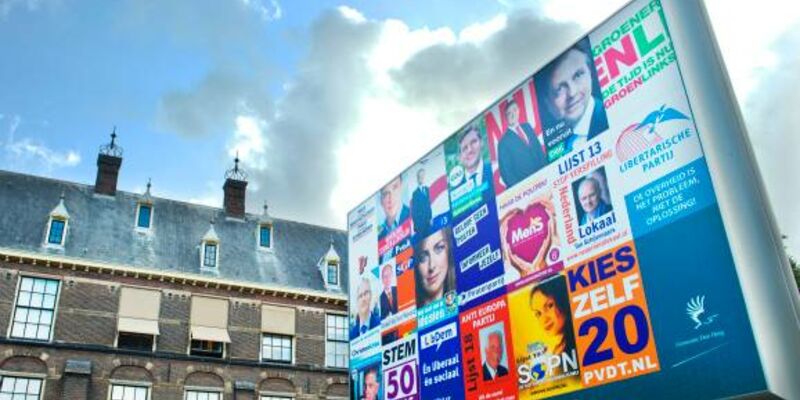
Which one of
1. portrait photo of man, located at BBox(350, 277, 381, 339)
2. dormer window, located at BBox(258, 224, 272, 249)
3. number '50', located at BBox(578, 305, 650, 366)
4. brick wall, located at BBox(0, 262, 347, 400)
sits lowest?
number '50', located at BBox(578, 305, 650, 366)

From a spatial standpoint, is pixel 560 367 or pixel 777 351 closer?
pixel 777 351

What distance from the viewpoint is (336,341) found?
27.1 m

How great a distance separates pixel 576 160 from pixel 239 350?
17.4 m

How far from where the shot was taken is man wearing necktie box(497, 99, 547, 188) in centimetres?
1156

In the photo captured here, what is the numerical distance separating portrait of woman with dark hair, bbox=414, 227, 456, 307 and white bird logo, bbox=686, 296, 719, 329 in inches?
184

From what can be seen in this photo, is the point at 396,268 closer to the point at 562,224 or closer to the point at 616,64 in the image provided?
the point at 562,224

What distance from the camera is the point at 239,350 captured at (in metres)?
25.2

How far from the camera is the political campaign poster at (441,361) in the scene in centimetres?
1239

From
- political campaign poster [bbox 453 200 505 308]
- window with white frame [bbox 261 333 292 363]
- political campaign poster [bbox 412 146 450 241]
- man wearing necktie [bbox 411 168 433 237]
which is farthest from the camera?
window with white frame [bbox 261 333 292 363]

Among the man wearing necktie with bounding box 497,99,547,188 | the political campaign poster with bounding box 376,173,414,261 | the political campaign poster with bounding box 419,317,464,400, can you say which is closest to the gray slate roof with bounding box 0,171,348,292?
the political campaign poster with bounding box 376,173,414,261

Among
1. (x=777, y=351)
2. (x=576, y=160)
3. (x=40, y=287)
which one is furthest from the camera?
(x=40, y=287)

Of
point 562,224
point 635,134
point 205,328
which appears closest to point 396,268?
point 562,224

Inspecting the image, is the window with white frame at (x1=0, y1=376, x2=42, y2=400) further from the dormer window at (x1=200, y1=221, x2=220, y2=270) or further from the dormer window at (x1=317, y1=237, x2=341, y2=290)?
the dormer window at (x1=317, y1=237, x2=341, y2=290)

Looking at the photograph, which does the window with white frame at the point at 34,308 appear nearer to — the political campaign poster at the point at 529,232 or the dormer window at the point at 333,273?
the dormer window at the point at 333,273
